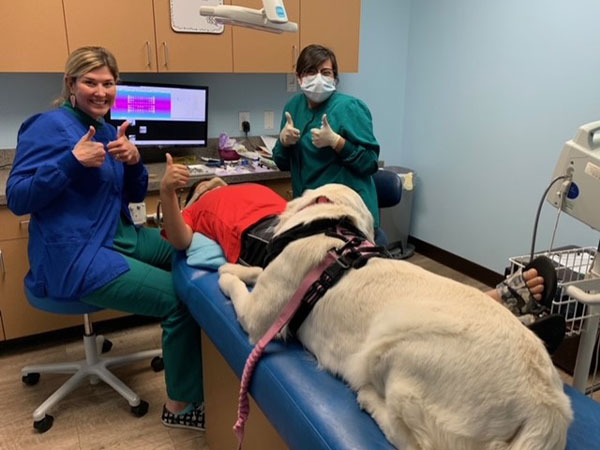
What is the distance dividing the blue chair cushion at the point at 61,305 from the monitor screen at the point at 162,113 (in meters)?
1.14

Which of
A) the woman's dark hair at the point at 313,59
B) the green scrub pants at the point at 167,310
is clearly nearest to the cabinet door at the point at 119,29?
the woman's dark hair at the point at 313,59

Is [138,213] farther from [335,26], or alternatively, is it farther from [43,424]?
[335,26]

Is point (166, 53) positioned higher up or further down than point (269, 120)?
higher up

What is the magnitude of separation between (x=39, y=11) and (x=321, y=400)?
2.24 meters

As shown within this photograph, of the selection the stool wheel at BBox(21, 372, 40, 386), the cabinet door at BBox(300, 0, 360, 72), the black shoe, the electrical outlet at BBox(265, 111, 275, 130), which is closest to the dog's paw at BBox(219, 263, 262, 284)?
the black shoe

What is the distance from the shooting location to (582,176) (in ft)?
4.50

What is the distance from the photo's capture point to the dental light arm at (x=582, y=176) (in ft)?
4.41

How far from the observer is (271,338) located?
1.18 m

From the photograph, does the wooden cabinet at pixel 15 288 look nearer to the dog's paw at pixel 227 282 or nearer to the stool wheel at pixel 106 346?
the stool wheel at pixel 106 346

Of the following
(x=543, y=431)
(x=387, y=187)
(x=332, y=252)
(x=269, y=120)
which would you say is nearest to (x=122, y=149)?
(x=332, y=252)

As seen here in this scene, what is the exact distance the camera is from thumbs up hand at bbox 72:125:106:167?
5.42ft

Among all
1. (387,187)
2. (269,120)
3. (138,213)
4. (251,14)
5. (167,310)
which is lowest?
(167,310)

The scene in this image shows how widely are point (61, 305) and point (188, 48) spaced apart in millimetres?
Result: 1522

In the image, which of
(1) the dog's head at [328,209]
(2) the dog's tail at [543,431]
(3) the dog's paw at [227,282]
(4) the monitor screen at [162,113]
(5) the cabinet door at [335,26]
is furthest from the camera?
(5) the cabinet door at [335,26]
